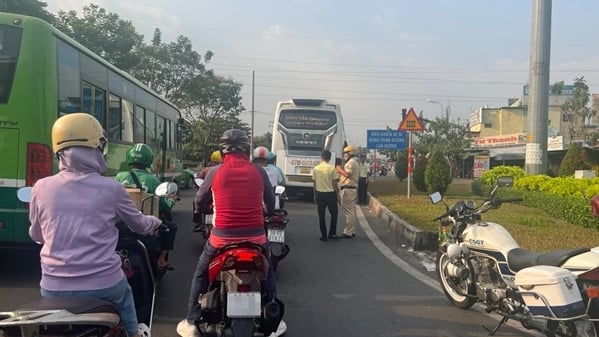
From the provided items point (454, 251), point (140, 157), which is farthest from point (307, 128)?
point (454, 251)

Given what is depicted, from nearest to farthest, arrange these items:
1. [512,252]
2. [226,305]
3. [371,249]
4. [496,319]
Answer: [226,305], [512,252], [496,319], [371,249]

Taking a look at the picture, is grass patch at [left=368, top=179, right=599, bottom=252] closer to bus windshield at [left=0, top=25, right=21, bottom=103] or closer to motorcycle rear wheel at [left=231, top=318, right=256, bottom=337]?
motorcycle rear wheel at [left=231, top=318, right=256, bottom=337]

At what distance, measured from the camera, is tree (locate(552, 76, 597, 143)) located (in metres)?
52.8

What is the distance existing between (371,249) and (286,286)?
314cm

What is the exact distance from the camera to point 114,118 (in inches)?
372

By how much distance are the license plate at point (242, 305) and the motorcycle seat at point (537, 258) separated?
2355 millimetres

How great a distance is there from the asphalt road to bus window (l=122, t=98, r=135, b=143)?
6.86 feet

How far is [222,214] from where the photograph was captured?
440 centimetres

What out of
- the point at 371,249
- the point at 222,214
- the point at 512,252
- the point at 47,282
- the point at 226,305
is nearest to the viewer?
the point at 47,282

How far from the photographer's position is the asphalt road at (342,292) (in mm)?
5438

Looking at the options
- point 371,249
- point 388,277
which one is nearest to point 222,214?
point 388,277

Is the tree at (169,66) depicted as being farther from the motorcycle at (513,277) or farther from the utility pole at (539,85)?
the motorcycle at (513,277)

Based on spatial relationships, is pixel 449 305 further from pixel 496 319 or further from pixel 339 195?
pixel 339 195

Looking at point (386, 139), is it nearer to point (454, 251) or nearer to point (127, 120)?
point (127, 120)
